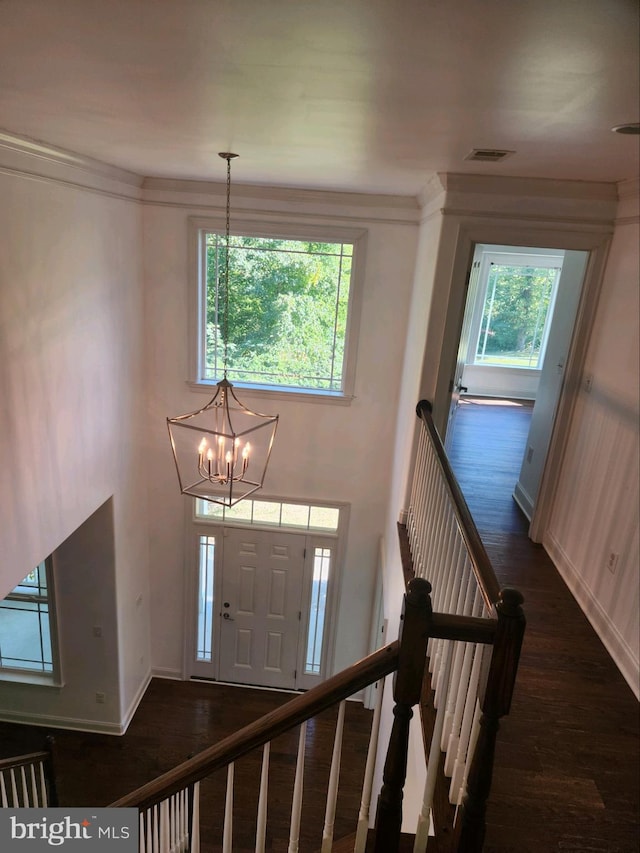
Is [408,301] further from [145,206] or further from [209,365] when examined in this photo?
[145,206]

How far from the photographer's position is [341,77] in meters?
1.79

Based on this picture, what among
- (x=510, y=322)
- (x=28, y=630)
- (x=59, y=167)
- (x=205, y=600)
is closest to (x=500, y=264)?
(x=510, y=322)

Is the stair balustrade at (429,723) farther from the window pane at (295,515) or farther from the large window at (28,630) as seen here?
the large window at (28,630)

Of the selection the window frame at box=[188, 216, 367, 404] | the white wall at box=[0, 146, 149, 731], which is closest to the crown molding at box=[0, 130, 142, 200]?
the white wall at box=[0, 146, 149, 731]

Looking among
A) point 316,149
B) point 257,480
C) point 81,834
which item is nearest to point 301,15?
point 316,149

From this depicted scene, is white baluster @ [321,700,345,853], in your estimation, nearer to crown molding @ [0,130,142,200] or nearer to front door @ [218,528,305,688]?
crown molding @ [0,130,142,200]

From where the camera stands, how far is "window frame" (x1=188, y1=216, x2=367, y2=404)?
510 cm

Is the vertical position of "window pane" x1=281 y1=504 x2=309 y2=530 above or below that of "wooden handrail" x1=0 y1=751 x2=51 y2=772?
above

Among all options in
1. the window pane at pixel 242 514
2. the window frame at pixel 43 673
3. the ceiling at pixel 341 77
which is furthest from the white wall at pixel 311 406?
the ceiling at pixel 341 77

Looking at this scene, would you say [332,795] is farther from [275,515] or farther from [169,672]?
[169,672]

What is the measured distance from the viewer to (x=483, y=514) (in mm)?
4316

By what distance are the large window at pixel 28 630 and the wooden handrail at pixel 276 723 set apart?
13.7 ft

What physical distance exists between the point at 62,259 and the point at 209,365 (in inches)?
77.8

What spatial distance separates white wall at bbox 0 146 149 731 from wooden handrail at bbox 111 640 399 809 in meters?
2.26
